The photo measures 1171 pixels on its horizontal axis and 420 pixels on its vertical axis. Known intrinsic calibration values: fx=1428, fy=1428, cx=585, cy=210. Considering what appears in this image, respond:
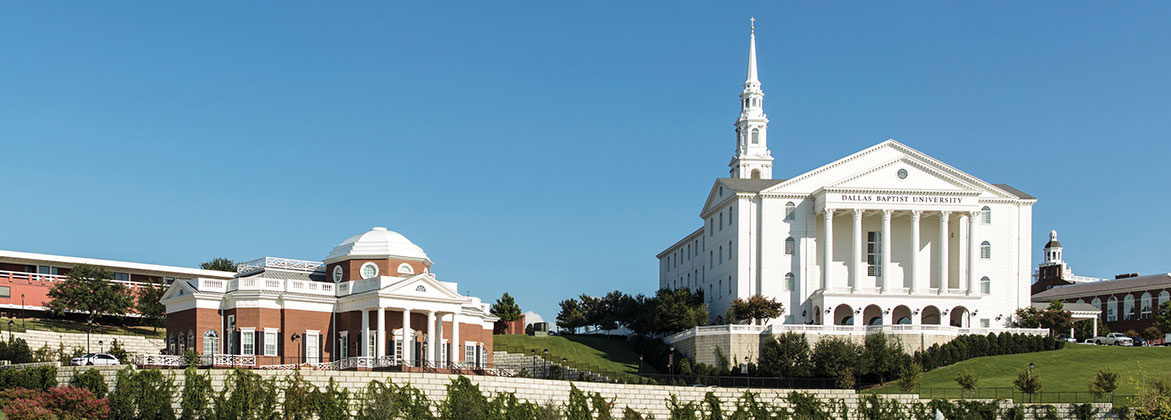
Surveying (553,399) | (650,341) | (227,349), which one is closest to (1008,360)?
(650,341)

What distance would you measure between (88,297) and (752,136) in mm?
65170

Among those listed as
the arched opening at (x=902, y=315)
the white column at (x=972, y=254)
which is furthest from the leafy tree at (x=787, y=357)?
the white column at (x=972, y=254)

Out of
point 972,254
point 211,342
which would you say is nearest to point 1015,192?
point 972,254

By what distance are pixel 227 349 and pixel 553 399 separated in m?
18.5

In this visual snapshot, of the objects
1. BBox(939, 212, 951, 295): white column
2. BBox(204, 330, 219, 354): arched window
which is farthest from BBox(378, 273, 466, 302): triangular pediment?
BBox(939, 212, 951, 295): white column

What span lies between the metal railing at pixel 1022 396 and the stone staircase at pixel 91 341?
46.3 metres

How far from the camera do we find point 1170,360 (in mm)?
87875

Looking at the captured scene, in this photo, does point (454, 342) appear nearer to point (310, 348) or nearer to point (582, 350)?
point (310, 348)

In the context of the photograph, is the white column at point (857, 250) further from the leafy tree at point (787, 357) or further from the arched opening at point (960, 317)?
the leafy tree at point (787, 357)

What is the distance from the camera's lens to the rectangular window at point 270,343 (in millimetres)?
75750

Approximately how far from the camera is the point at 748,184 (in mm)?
108688

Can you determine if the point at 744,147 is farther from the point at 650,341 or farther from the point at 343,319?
the point at 343,319

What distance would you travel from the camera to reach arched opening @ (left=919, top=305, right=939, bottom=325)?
4080 inches

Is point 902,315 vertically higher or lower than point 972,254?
lower
